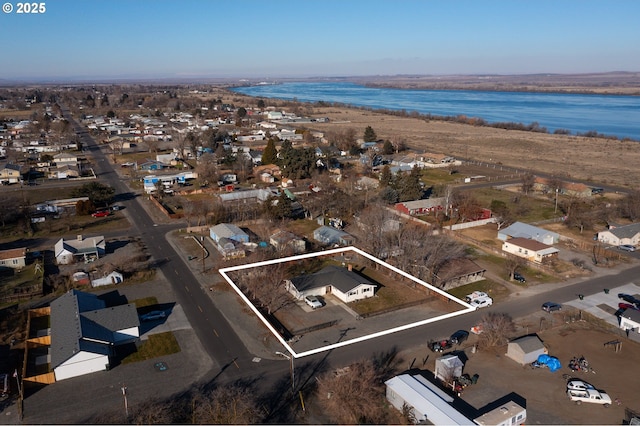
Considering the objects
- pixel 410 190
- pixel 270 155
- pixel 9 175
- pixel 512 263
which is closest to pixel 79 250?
pixel 410 190

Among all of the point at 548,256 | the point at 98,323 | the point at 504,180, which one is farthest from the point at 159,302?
the point at 504,180

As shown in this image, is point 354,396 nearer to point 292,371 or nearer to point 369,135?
point 292,371

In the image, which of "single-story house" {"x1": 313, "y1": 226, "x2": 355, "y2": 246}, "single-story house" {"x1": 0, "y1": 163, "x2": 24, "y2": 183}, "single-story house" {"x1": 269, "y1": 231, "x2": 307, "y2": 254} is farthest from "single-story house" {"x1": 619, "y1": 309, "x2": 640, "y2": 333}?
"single-story house" {"x1": 0, "y1": 163, "x2": 24, "y2": 183}

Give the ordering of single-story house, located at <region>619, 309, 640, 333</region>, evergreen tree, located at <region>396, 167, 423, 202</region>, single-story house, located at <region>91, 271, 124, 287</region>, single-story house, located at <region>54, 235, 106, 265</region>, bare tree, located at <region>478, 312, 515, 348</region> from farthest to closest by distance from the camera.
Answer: evergreen tree, located at <region>396, 167, 423, 202</region>, single-story house, located at <region>54, 235, 106, 265</region>, single-story house, located at <region>91, 271, 124, 287</region>, single-story house, located at <region>619, 309, 640, 333</region>, bare tree, located at <region>478, 312, 515, 348</region>

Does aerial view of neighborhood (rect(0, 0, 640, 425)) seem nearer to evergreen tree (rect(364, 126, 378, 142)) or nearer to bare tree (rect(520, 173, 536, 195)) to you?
bare tree (rect(520, 173, 536, 195))

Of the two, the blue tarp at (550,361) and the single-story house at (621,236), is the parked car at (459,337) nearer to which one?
the blue tarp at (550,361)

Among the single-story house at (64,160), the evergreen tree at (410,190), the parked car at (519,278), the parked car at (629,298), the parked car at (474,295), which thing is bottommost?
the parked car at (519,278)

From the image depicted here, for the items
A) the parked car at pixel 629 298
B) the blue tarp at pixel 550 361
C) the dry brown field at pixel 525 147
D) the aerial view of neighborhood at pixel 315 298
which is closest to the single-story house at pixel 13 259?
the aerial view of neighborhood at pixel 315 298

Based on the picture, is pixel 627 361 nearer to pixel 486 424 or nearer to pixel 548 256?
pixel 486 424
